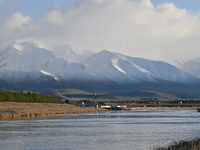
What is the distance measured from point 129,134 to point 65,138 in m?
10.6

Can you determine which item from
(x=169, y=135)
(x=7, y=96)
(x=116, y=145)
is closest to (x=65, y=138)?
(x=116, y=145)

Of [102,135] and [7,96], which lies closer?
[102,135]

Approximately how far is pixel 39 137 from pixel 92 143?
10926 millimetres

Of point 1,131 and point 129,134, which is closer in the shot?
point 129,134

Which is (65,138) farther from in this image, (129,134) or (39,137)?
(129,134)

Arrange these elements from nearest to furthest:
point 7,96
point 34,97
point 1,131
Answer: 1. point 1,131
2. point 7,96
3. point 34,97

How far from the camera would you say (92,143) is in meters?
55.8

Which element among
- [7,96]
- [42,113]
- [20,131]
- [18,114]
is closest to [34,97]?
[7,96]

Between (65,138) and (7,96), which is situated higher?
(7,96)

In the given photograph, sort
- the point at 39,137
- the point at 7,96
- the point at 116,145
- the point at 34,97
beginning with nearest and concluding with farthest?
the point at 116,145, the point at 39,137, the point at 7,96, the point at 34,97

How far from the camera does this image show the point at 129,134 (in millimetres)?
67062

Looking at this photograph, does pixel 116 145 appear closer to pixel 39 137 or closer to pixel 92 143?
pixel 92 143

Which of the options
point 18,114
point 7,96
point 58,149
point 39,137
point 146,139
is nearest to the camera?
point 58,149

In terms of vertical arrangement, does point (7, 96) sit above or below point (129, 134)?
above
